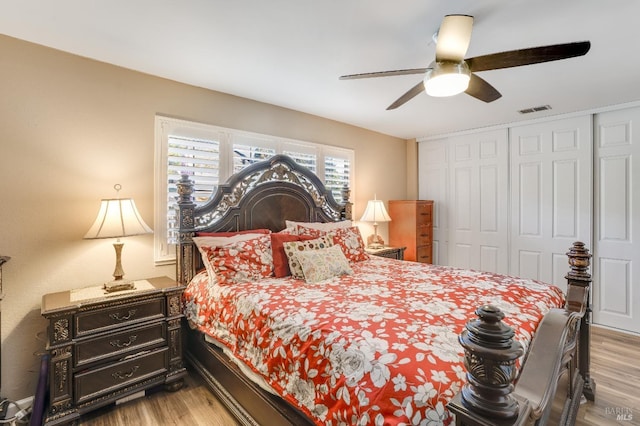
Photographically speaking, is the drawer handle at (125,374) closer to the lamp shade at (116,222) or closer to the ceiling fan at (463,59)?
the lamp shade at (116,222)

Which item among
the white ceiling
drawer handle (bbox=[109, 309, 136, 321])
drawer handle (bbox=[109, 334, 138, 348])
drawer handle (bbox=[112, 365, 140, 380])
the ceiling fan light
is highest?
the white ceiling

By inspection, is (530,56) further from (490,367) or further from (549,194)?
(549,194)

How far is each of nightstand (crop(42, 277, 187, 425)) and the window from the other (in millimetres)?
560

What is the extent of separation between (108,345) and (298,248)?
1.49 metres

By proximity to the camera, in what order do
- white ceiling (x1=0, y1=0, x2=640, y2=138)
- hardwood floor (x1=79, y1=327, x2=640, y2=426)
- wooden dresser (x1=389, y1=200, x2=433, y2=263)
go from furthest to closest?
wooden dresser (x1=389, y1=200, x2=433, y2=263) < hardwood floor (x1=79, y1=327, x2=640, y2=426) < white ceiling (x1=0, y1=0, x2=640, y2=138)

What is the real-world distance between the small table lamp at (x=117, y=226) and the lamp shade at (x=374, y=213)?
2701 mm

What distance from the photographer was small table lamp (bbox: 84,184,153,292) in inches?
83.0

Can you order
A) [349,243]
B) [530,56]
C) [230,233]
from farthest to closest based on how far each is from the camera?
[349,243] → [230,233] → [530,56]

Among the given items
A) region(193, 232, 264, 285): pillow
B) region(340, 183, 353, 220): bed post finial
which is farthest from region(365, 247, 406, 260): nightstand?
region(193, 232, 264, 285): pillow

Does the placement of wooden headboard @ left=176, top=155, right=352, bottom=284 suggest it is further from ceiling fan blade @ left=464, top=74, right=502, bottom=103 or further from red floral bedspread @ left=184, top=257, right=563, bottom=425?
ceiling fan blade @ left=464, top=74, right=502, bottom=103

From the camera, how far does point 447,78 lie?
5.92ft

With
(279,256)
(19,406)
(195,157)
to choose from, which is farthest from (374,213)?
(19,406)

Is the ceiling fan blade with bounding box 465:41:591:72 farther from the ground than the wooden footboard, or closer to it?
farther from the ground

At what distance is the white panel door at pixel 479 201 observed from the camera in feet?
13.8
